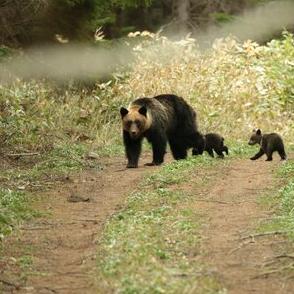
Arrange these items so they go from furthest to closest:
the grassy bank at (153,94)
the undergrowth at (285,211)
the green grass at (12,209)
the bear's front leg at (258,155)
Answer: the grassy bank at (153,94) < the bear's front leg at (258,155) < the green grass at (12,209) < the undergrowth at (285,211)

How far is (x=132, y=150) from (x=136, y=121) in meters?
0.52

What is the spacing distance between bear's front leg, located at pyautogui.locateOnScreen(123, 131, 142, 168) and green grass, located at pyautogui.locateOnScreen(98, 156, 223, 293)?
2968mm

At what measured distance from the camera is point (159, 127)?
1302 centimetres

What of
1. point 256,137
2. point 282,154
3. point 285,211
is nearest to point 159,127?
point 282,154

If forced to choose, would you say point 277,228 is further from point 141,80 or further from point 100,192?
point 141,80

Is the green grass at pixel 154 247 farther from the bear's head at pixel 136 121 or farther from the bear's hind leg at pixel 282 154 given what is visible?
the bear's hind leg at pixel 282 154

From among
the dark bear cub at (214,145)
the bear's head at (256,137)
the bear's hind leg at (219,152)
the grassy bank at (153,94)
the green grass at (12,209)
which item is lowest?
the green grass at (12,209)

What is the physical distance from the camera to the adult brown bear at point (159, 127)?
12758mm

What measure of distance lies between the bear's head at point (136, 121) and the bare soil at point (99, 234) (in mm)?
1479

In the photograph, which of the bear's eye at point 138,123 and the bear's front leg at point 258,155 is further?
the bear's front leg at point 258,155

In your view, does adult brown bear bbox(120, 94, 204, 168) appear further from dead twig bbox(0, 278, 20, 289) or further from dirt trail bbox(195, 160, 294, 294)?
dead twig bbox(0, 278, 20, 289)

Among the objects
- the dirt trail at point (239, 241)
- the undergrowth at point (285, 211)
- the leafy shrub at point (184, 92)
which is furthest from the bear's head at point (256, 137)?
the dirt trail at point (239, 241)

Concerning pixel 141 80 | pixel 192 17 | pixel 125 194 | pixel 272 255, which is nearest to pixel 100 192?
pixel 125 194

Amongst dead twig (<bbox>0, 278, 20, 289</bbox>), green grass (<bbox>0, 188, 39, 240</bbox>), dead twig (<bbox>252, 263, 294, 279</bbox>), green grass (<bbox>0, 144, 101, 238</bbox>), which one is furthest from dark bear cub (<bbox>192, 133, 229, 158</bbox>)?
dead twig (<bbox>0, 278, 20, 289</bbox>)
